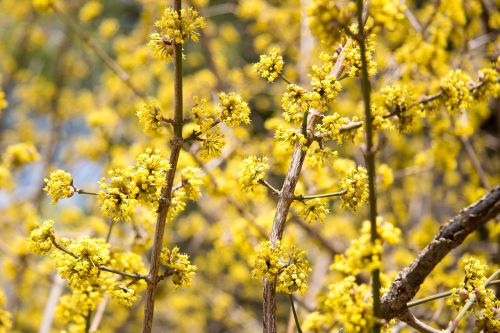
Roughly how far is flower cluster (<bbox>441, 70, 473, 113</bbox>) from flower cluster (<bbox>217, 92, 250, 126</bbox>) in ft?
2.75

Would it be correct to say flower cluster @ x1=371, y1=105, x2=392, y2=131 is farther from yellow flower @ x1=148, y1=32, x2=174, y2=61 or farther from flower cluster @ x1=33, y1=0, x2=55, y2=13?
flower cluster @ x1=33, y1=0, x2=55, y2=13

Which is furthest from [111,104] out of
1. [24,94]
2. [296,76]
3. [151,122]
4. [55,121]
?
[151,122]

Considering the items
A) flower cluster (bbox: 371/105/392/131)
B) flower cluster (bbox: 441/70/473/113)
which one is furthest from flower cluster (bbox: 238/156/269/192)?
flower cluster (bbox: 441/70/473/113)

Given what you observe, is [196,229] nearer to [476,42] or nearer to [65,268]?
[476,42]

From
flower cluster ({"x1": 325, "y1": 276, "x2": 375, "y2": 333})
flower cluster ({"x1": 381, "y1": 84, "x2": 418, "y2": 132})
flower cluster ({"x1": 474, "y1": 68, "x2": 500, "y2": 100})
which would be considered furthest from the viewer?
flower cluster ({"x1": 474, "y1": 68, "x2": 500, "y2": 100})

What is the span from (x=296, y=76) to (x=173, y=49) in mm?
3511

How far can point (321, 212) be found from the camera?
5.44ft

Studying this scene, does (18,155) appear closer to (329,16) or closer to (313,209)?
(313,209)

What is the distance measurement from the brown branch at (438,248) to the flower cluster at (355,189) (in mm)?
244

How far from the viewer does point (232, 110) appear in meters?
1.58

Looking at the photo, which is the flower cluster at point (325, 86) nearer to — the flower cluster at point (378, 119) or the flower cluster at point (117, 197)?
the flower cluster at point (378, 119)

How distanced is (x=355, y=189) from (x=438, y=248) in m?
0.30

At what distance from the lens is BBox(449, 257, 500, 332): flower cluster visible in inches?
58.7

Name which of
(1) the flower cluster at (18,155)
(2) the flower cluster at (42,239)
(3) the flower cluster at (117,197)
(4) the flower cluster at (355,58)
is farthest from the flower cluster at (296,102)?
(1) the flower cluster at (18,155)
